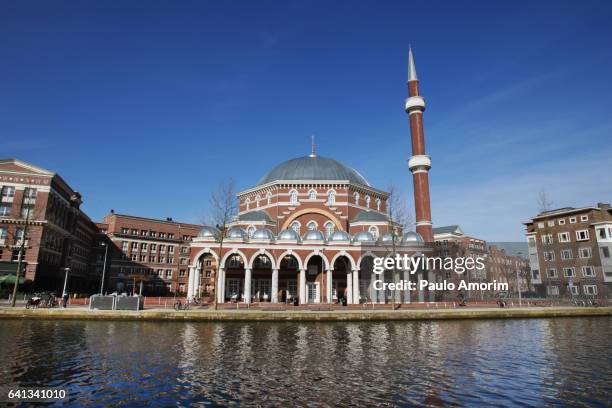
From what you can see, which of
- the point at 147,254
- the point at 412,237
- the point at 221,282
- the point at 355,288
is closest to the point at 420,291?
the point at 412,237

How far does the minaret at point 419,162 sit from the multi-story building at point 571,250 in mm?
21889

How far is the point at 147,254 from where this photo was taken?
76062 millimetres

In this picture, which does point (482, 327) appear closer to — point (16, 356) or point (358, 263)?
point (358, 263)

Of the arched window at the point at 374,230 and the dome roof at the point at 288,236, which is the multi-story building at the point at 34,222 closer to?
the dome roof at the point at 288,236

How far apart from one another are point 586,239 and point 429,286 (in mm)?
28183

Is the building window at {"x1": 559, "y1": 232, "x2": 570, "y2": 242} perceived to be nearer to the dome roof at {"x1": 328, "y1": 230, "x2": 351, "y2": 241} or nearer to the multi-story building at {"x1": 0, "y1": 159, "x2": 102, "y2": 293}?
the dome roof at {"x1": 328, "y1": 230, "x2": 351, "y2": 241}

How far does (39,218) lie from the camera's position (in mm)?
49906

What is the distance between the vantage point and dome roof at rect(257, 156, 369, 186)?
197ft

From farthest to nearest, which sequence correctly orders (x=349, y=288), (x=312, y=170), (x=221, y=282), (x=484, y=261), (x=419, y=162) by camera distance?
(x=484, y=261), (x=312, y=170), (x=419, y=162), (x=349, y=288), (x=221, y=282)

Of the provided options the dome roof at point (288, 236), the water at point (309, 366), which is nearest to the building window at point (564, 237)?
the water at point (309, 366)

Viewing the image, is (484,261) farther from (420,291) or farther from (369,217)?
(420,291)

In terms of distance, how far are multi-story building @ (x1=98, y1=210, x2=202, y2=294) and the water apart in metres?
51.0

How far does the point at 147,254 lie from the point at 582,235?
74.6m

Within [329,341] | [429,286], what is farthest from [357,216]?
[329,341]
